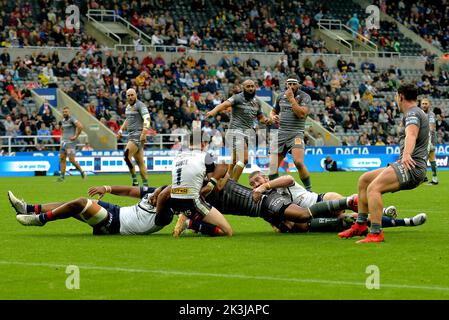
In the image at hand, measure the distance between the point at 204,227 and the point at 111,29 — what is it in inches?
1396

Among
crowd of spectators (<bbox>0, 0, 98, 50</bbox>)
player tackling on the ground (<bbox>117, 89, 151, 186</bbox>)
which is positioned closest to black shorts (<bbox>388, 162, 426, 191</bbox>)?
player tackling on the ground (<bbox>117, 89, 151, 186</bbox>)

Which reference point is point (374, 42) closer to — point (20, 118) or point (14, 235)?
point (20, 118)

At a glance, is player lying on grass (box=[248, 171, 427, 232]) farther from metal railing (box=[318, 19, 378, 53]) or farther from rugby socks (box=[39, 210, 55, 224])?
metal railing (box=[318, 19, 378, 53])

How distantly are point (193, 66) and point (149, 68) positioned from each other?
2.75m

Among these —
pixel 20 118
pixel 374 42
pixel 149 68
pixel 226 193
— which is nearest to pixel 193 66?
pixel 149 68

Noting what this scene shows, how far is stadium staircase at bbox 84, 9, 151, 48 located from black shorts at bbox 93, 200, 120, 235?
3371 centimetres

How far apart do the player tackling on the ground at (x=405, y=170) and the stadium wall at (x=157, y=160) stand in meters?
20.4

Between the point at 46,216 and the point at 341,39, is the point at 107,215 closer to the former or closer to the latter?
the point at 46,216

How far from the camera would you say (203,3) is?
52.7 meters

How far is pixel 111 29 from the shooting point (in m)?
47.9

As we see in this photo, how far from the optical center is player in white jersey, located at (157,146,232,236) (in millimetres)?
13141

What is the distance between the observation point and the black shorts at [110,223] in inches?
531

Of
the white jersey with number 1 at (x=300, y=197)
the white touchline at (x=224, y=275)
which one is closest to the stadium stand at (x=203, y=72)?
the white jersey with number 1 at (x=300, y=197)

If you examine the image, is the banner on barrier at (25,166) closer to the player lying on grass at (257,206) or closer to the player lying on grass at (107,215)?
the player lying on grass at (107,215)
